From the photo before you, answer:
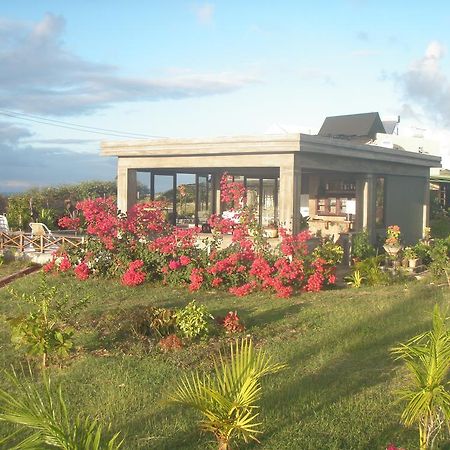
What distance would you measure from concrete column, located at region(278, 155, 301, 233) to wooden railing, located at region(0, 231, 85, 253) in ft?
18.2

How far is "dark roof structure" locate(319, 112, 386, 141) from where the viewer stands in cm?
3113

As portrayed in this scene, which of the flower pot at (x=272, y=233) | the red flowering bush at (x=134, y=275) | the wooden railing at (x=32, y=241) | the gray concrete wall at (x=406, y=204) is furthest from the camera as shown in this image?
the gray concrete wall at (x=406, y=204)

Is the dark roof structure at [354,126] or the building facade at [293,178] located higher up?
the dark roof structure at [354,126]

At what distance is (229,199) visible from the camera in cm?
1514

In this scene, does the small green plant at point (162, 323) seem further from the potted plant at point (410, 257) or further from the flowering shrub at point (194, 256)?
the potted plant at point (410, 257)

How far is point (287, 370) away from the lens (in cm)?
736

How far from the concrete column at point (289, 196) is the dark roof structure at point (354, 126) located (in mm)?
15315

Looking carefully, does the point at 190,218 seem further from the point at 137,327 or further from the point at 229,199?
the point at 137,327

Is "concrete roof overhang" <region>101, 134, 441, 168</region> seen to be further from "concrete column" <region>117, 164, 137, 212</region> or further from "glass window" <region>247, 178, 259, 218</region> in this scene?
"glass window" <region>247, 178, 259, 218</region>

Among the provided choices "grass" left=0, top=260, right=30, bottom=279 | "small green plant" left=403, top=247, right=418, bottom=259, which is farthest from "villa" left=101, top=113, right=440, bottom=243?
"grass" left=0, top=260, right=30, bottom=279

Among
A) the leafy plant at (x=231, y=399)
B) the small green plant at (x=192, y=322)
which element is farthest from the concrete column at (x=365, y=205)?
the leafy plant at (x=231, y=399)

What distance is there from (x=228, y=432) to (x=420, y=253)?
591 inches

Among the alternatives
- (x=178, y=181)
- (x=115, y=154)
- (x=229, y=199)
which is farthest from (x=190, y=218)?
(x=229, y=199)

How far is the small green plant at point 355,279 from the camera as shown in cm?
1441
